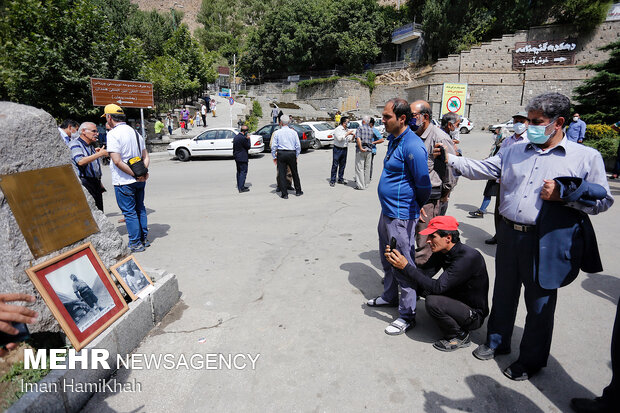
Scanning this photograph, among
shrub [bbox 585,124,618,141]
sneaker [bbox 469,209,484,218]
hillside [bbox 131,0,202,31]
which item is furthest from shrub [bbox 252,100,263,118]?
hillside [bbox 131,0,202,31]

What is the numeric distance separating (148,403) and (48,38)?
19727 mm

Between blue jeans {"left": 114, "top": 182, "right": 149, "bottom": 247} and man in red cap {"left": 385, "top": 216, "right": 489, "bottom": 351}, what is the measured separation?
12.4 feet

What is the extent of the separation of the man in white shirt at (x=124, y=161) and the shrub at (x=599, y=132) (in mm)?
Answer: 17739

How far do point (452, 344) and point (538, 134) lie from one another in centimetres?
188

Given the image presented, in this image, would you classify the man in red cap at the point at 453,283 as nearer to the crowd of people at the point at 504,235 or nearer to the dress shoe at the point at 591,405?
the crowd of people at the point at 504,235

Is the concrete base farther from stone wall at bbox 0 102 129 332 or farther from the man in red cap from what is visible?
the man in red cap

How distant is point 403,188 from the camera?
3223 mm

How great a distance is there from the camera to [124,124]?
5.01 metres

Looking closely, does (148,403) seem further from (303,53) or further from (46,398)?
(303,53)

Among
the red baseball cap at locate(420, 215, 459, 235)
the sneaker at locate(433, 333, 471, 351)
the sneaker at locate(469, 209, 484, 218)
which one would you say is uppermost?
the red baseball cap at locate(420, 215, 459, 235)

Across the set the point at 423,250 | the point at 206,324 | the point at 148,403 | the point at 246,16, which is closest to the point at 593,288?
the point at 423,250

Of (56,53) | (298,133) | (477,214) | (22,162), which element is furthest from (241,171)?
(56,53)

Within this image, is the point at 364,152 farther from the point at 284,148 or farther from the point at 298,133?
the point at 298,133

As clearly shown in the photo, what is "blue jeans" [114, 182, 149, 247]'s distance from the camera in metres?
4.95
